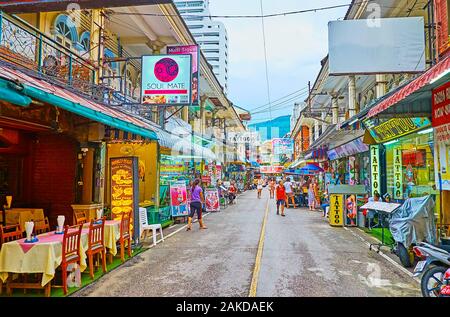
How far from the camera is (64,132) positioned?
28.9 feet

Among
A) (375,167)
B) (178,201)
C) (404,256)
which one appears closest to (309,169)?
(375,167)

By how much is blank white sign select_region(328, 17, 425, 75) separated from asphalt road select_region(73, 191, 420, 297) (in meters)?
4.98

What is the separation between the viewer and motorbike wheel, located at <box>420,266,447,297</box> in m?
4.66

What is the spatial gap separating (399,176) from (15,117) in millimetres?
11960

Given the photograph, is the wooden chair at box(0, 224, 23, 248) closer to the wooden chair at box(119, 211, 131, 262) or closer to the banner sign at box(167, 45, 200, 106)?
the wooden chair at box(119, 211, 131, 262)

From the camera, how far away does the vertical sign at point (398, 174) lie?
11.9 m

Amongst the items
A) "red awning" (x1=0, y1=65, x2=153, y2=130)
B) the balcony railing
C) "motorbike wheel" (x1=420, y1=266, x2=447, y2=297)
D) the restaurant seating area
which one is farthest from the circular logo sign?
"motorbike wheel" (x1=420, y1=266, x2=447, y2=297)

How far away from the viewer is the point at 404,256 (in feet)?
21.8

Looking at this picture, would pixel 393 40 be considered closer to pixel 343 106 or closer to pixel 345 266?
pixel 345 266

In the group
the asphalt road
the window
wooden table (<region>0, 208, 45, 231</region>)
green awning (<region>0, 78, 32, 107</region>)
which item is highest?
the window

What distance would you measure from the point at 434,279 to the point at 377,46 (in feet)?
22.9

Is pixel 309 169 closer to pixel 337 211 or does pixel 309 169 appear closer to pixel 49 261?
pixel 337 211

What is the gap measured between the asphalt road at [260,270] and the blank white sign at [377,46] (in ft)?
16.3
